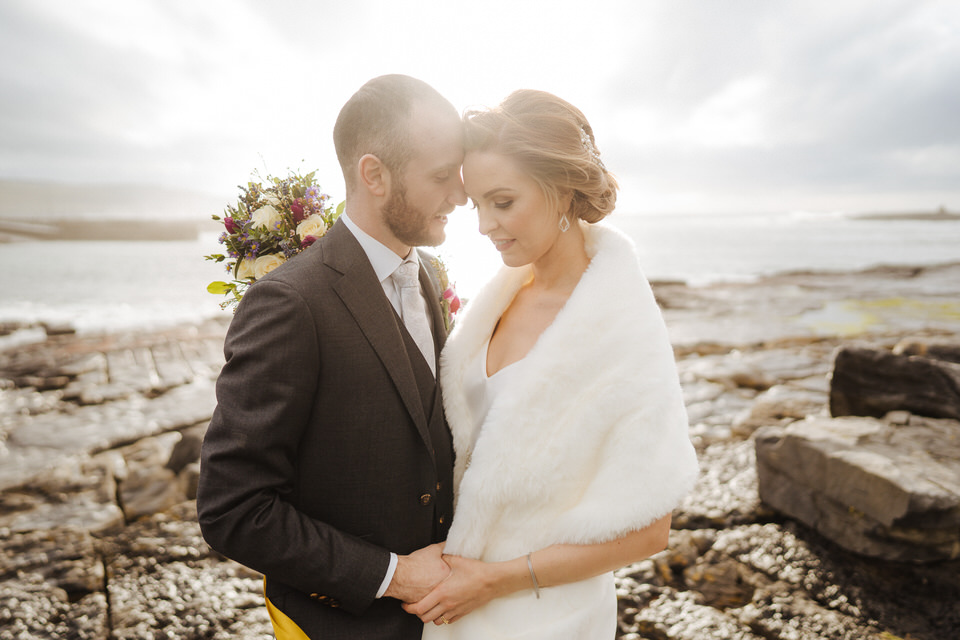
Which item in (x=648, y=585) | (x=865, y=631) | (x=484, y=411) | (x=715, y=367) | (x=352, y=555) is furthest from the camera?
(x=715, y=367)

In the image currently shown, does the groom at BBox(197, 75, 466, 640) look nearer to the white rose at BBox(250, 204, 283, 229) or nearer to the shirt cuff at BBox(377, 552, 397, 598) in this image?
the shirt cuff at BBox(377, 552, 397, 598)

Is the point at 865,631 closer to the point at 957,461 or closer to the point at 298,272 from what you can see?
the point at 957,461

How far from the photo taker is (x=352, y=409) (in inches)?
67.1

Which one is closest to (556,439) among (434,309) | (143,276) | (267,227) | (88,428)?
(434,309)

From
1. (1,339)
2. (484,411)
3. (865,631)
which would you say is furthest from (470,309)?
(1,339)

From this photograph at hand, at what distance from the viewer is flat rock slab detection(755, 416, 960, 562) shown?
317cm

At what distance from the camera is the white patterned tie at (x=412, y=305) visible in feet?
6.59

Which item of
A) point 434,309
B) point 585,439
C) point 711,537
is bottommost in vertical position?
point 711,537

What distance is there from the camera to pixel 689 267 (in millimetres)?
31750

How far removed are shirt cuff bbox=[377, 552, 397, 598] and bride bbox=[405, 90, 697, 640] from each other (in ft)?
0.42

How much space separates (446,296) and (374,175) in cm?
73

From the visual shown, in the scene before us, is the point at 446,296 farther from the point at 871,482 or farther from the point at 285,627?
the point at 871,482

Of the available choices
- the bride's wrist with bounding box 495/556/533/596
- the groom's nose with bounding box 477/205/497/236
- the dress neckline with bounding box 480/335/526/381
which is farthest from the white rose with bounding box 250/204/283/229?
the bride's wrist with bounding box 495/556/533/596

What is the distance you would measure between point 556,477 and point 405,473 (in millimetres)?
503
